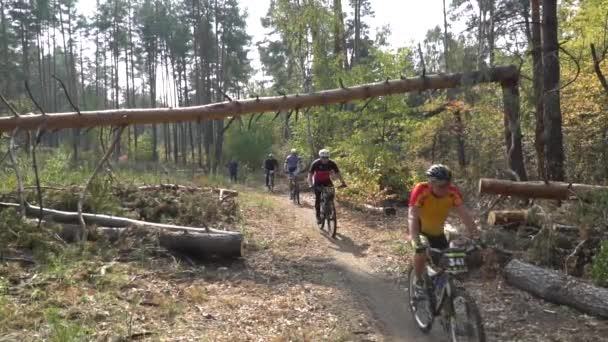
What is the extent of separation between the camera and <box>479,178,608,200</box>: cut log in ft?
28.2

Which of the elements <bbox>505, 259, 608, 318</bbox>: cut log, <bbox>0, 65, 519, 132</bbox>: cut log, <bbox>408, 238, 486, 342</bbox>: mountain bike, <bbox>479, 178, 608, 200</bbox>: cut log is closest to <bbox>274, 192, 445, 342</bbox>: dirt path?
<bbox>408, 238, 486, 342</bbox>: mountain bike

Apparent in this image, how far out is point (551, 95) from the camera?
9734 millimetres

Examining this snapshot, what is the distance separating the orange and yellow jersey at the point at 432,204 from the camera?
528 centimetres

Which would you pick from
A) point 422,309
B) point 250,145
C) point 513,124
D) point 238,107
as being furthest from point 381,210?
point 250,145

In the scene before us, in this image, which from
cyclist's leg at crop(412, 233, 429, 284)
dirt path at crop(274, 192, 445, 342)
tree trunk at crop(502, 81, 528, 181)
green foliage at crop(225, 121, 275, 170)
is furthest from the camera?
green foliage at crop(225, 121, 275, 170)

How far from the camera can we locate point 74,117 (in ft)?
31.7

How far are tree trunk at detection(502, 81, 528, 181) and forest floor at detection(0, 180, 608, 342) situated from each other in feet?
11.3

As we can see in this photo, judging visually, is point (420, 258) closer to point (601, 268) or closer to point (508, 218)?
point (601, 268)

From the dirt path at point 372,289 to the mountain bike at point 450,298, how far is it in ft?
1.33

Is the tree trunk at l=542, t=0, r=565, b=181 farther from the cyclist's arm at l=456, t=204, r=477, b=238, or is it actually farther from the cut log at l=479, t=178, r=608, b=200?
the cyclist's arm at l=456, t=204, r=477, b=238

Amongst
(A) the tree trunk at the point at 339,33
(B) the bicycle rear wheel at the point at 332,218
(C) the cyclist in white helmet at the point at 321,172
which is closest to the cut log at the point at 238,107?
(C) the cyclist in white helmet at the point at 321,172

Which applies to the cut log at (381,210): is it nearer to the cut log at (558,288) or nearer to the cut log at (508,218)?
the cut log at (508,218)

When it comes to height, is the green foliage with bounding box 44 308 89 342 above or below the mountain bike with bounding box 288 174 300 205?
below

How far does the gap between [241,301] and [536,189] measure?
240 inches
